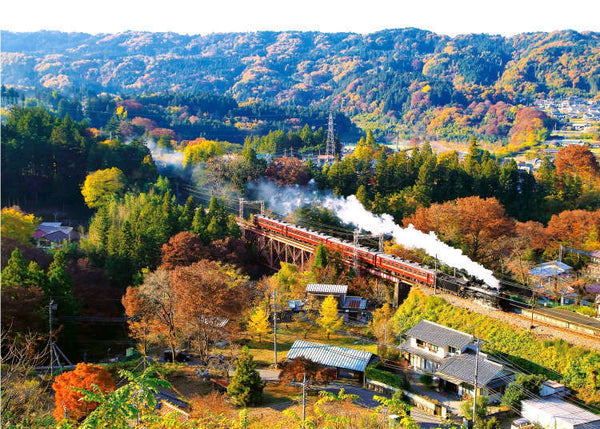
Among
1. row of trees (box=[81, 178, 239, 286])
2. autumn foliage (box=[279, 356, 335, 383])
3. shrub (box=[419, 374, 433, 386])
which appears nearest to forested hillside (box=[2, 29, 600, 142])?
row of trees (box=[81, 178, 239, 286])

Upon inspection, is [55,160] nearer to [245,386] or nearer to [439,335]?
[245,386]

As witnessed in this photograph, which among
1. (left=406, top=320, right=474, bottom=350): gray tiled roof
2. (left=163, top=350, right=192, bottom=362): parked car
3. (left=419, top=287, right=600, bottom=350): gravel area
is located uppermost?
(left=419, top=287, right=600, bottom=350): gravel area

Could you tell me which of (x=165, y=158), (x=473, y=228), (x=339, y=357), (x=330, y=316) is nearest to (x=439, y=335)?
(x=339, y=357)

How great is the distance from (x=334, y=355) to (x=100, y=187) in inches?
1033

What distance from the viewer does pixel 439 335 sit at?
21.9 m

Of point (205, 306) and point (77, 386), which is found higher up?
point (205, 306)

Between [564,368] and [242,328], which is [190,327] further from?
[564,368]

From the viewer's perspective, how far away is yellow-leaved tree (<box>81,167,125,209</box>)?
41.2 metres

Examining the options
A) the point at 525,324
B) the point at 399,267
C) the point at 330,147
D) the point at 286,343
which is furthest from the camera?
the point at 330,147

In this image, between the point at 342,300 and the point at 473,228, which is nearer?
the point at 342,300

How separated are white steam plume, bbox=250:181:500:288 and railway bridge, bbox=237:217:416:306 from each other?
263cm

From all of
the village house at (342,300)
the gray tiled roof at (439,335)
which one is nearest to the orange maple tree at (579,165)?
the village house at (342,300)

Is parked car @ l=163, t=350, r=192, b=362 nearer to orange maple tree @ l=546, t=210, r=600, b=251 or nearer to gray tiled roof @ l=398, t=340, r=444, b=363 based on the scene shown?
gray tiled roof @ l=398, t=340, r=444, b=363

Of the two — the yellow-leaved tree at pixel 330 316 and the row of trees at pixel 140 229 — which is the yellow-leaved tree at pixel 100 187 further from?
the yellow-leaved tree at pixel 330 316
